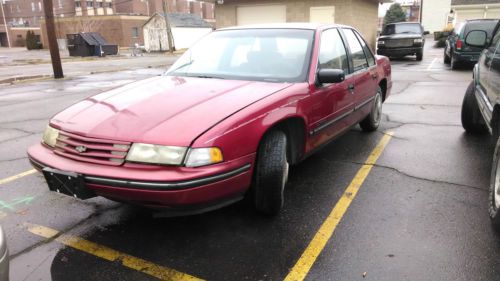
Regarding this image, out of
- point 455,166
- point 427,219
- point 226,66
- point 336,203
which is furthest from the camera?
point 455,166

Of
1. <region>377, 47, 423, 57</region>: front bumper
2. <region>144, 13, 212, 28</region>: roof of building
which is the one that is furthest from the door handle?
<region>144, 13, 212, 28</region>: roof of building

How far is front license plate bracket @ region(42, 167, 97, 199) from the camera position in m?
2.81

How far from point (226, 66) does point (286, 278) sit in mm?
2267

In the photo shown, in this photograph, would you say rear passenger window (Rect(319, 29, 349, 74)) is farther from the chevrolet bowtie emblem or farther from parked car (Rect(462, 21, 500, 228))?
the chevrolet bowtie emblem

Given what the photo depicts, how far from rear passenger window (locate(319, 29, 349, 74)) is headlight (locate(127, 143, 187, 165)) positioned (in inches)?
76.2

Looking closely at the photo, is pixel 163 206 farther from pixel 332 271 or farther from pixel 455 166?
pixel 455 166

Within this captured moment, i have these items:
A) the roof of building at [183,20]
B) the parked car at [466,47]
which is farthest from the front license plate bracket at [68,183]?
the roof of building at [183,20]

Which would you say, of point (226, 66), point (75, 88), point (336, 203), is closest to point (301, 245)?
point (336, 203)

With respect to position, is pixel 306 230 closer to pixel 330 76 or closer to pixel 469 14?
pixel 330 76

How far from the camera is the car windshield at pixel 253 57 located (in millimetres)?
3951

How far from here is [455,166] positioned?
4.66m

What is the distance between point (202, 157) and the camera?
2.75 meters

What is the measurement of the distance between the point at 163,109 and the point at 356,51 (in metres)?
2.88

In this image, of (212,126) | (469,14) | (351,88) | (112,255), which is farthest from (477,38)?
(469,14)
